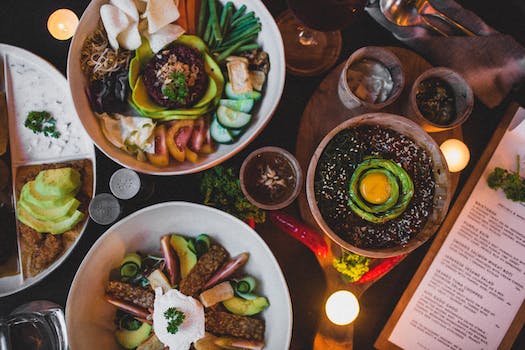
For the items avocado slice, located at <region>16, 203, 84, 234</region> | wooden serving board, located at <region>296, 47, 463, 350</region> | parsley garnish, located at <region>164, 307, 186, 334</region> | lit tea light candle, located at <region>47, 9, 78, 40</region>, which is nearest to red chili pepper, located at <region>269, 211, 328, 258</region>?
wooden serving board, located at <region>296, 47, 463, 350</region>

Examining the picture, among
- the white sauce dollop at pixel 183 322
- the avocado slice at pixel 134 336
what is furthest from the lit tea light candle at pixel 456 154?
the avocado slice at pixel 134 336

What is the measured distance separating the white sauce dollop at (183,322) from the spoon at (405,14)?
1.36m

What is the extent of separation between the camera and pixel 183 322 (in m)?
1.67

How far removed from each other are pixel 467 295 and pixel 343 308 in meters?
0.53

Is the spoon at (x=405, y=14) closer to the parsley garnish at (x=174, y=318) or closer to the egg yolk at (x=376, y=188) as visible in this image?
the egg yolk at (x=376, y=188)

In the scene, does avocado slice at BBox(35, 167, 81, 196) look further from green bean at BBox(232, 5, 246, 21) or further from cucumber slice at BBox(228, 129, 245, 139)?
green bean at BBox(232, 5, 246, 21)

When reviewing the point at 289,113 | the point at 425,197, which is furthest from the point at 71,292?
the point at 425,197

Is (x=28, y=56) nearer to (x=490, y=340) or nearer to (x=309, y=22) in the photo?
(x=309, y=22)

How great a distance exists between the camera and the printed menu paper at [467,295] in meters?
1.87

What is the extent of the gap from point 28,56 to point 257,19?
0.92 m

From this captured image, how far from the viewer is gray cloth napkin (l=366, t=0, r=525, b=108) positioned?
181 centimetres

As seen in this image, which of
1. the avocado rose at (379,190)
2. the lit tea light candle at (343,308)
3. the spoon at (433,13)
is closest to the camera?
the avocado rose at (379,190)

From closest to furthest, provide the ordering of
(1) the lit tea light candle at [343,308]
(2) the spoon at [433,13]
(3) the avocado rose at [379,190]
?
(3) the avocado rose at [379,190], (1) the lit tea light candle at [343,308], (2) the spoon at [433,13]

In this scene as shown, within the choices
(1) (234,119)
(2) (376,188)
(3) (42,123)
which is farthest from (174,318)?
(3) (42,123)
